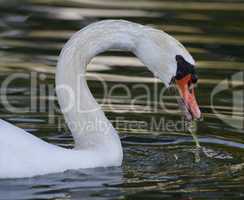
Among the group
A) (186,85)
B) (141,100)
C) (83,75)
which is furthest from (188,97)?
(141,100)

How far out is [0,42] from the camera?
1808 cm

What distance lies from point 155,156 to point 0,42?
6.72 metres

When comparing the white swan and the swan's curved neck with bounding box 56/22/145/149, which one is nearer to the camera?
the white swan

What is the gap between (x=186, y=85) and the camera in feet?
37.6

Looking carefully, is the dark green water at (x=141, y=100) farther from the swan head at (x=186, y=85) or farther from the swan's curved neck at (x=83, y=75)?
the swan head at (x=186, y=85)

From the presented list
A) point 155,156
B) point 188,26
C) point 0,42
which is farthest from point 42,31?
point 155,156

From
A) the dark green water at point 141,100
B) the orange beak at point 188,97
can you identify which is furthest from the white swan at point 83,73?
the dark green water at point 141,100

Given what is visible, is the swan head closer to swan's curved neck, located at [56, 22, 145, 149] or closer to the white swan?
the white swan

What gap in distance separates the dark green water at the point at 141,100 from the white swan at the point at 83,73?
0.70 feet

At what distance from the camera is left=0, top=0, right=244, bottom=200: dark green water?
418 inches

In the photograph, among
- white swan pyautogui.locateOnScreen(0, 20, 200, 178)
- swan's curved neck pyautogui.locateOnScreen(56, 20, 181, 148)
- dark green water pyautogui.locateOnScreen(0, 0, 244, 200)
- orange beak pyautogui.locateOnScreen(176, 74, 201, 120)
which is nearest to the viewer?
dark green water pyautogui.locateOnScreen(0, 0, 244, 200)

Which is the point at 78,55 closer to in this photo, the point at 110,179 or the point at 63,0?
the point at 110,179

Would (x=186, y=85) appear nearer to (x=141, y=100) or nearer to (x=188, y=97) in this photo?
(x=188, y=97)

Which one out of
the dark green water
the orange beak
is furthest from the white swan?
the dark green water
